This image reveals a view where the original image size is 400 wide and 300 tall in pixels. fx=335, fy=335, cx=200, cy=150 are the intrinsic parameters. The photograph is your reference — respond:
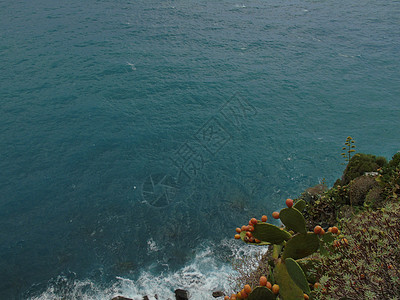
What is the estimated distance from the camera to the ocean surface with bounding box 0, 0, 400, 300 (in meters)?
16.5

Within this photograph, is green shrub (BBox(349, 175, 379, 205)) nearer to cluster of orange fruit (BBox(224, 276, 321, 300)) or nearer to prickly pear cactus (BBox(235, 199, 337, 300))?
prickly pear cactus (BBox(235, 199, 337, 300))

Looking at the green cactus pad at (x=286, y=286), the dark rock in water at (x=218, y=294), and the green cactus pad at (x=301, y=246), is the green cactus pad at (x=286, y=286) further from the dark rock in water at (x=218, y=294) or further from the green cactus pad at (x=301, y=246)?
the dark rock in water at (x=218, y=294)

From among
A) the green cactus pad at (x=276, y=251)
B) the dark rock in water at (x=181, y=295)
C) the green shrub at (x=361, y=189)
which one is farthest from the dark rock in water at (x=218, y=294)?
the green cactus pad at (x=276, y=251)

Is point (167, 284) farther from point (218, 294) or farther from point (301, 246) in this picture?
point (301, 246)

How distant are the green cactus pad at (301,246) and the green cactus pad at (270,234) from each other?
0.31 meters

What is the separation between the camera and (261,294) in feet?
21.7

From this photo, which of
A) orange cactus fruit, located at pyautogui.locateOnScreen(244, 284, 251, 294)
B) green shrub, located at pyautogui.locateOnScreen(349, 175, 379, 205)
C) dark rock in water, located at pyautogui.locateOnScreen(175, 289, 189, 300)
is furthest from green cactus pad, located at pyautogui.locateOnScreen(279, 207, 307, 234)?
dark rock in water, located at pyautogui.locateOnScreen(175, 289, 189, 300)

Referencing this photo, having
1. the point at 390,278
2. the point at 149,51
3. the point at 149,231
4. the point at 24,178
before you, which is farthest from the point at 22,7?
the point at 390,278

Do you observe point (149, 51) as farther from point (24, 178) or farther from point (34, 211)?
point (34, 211)

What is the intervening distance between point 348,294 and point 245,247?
11.4m

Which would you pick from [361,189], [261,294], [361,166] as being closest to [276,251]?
[261,294]

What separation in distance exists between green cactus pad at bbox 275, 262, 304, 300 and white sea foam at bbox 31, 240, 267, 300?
769 centimetres

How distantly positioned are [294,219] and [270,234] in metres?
0.66

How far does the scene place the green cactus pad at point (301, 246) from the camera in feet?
24.0
